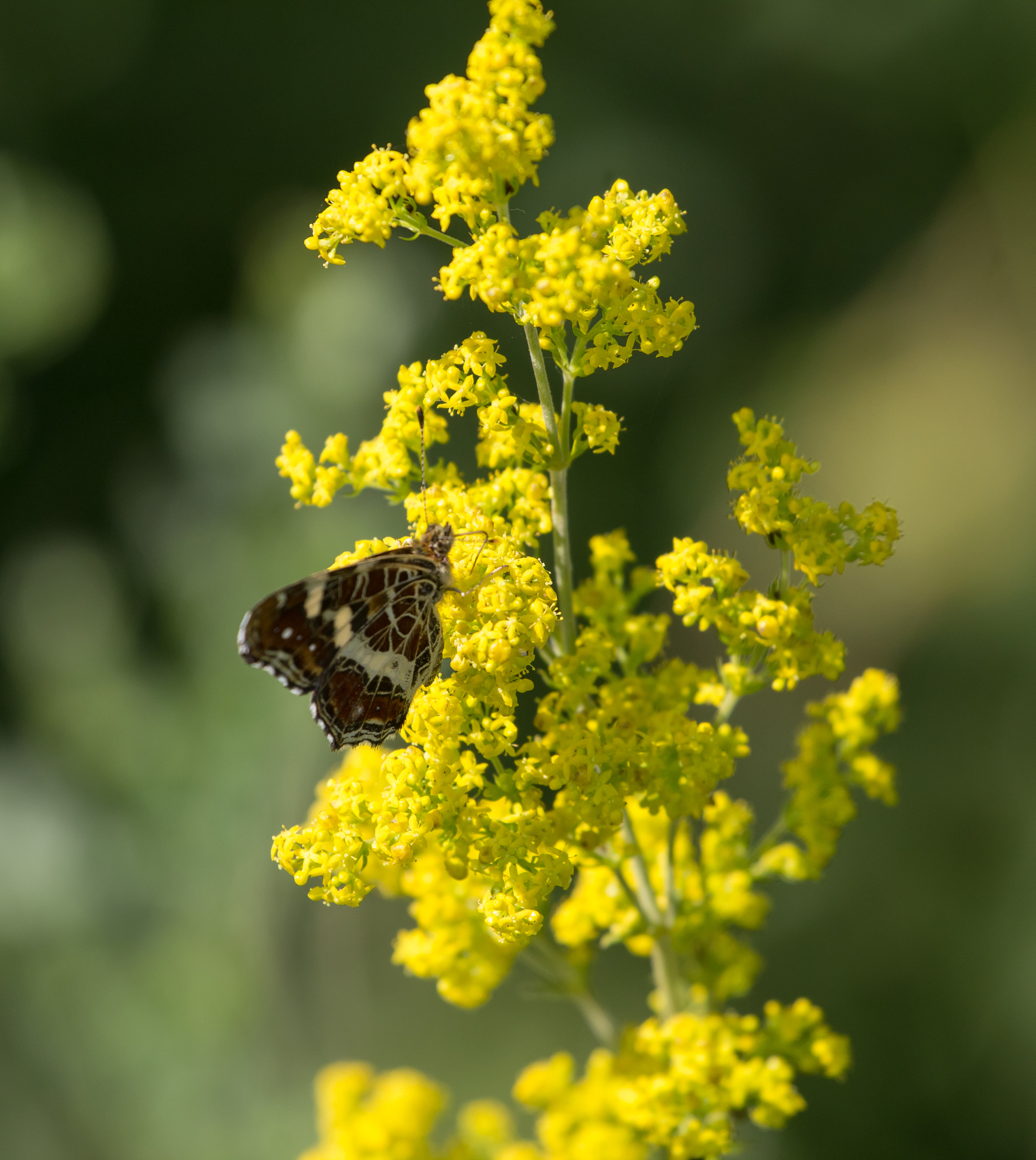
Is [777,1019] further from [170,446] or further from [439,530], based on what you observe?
[170,446]

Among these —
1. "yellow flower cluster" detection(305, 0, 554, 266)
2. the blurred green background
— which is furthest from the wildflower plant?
the blurred green background

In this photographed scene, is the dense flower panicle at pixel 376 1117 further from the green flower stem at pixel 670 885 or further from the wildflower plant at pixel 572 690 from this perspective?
the green flower stem at pixel 670 885

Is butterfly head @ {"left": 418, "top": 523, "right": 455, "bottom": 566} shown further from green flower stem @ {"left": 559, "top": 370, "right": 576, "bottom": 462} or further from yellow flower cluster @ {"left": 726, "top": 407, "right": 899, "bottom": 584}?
yellow flower cluster @ {"left": 726, "top": 407, "right": 899, "bottom": 584}

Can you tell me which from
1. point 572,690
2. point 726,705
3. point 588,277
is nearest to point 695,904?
point 726,705

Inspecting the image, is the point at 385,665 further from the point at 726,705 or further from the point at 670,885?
the point at 670,885

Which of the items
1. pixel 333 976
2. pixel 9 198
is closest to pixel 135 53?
pixel 9 198

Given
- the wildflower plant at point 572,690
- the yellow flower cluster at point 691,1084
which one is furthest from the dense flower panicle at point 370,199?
the yellow flower cluster at point 691,1084
